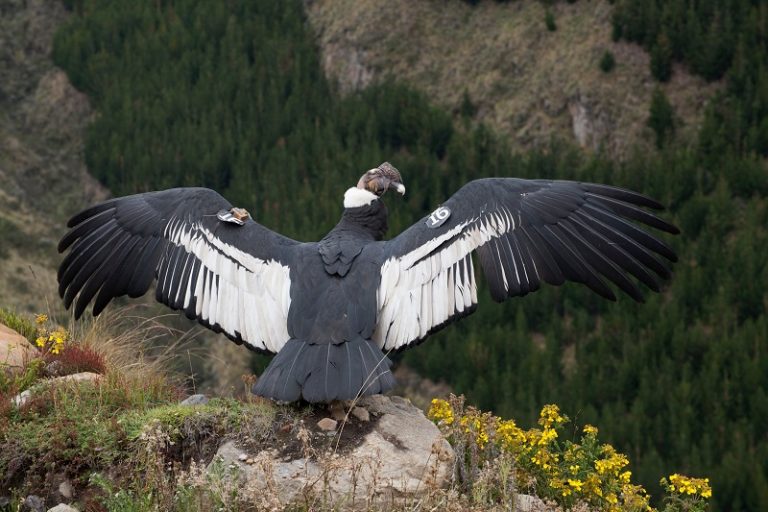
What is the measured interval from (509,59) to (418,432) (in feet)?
73.7

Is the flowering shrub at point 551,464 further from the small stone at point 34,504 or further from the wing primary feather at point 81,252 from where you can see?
the wing primary feather at point 81,252

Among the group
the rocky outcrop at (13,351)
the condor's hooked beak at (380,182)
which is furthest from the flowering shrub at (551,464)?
the rocky outcrop at (13,351)

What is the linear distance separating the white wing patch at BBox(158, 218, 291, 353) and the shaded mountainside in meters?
16.6

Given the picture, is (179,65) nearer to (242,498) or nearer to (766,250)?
(766,250)

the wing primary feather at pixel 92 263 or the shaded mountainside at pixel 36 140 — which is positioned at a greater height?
the wing primary feather at pixel 92 263

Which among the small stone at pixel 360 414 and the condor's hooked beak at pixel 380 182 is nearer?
the small stone at pixel 360 414

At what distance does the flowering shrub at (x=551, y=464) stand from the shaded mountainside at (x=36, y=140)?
17.5 m

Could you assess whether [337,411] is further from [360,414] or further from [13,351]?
[13,351]

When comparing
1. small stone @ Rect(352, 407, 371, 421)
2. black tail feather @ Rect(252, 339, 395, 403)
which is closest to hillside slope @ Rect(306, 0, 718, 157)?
small stone @ Rect(352, 407, 371, 421)

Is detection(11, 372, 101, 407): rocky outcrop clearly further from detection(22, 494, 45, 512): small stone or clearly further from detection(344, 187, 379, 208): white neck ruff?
detection(344, 187, 379, 208): white neck ruff

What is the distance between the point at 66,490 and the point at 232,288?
1381mm

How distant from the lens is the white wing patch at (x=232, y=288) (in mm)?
6695

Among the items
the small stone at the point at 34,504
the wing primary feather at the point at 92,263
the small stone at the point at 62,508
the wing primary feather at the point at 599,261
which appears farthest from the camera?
the wing primary feather at the point at 92,263

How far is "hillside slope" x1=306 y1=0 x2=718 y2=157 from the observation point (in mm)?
26156
